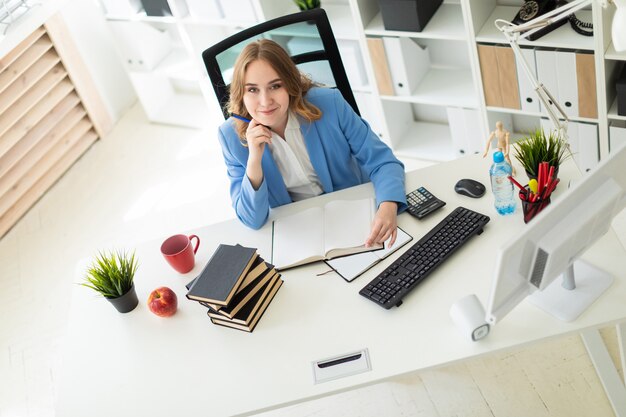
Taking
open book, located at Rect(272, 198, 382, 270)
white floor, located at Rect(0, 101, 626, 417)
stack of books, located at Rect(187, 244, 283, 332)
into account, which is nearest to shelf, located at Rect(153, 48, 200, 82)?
white floor, located at Rect(0, 101, 626, 417)

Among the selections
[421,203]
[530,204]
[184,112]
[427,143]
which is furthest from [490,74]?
[184,112]

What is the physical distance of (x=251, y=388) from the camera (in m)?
1.90

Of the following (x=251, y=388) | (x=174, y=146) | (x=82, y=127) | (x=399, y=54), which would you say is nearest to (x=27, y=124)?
(x=82, y=127)

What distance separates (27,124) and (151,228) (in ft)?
2.96

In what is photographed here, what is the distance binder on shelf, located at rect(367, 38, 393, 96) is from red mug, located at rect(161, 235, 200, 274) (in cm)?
145

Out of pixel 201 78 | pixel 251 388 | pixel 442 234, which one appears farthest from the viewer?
pixel 201 78

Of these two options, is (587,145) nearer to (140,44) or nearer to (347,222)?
(347,222)

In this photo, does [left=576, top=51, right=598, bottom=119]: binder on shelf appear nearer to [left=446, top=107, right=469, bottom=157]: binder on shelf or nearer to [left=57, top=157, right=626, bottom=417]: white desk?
[left=446, top=107, right=469, bottom=157]: binder on shelf

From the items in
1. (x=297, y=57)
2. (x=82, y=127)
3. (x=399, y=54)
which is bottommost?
(x=82, y=127)

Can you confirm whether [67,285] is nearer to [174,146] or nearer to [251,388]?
[174,146]

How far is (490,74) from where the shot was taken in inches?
123

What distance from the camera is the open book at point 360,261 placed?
210 centimetres

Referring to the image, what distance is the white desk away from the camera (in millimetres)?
1852

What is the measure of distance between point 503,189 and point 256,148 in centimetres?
73
